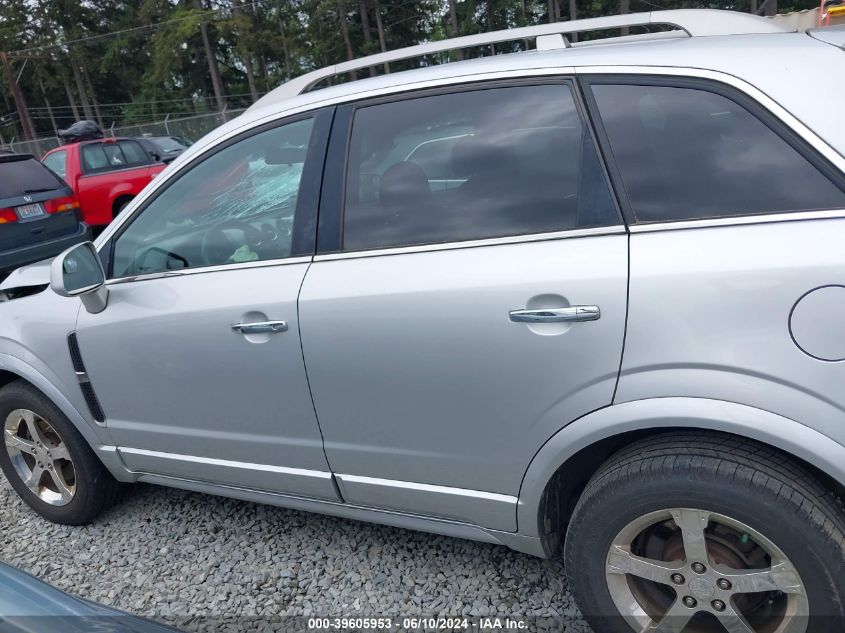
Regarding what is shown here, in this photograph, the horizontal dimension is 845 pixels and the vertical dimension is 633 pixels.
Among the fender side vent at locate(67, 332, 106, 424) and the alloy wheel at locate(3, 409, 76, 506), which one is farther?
the alloy wheel at locate(3, 409, 76, 506)

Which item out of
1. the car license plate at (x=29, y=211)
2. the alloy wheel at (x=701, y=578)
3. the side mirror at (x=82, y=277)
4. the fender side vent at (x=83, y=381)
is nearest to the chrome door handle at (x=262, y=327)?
the side mirror at (x=82, y=277)

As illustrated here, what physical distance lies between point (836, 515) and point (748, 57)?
1204 mm

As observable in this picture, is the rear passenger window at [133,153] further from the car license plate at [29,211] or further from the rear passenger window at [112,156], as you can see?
the car license plate at [29,211]

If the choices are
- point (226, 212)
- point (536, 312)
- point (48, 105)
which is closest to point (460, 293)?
point (536, 312)

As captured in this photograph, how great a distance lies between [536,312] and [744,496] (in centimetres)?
70

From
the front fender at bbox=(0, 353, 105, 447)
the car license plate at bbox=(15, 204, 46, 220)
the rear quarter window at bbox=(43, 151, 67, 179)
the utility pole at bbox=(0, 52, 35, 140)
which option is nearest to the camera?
the front fender at bbox=(0, 353, 105, 447)

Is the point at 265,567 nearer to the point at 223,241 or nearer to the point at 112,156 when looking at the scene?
the point at 223,241

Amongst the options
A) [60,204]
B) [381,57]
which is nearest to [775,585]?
[381,57]

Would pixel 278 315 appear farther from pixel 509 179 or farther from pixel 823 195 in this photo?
pixel 823 195

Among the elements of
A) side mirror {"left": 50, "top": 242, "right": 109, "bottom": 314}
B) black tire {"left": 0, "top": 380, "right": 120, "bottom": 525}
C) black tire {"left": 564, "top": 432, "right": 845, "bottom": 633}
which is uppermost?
side mirror {"left": 50, "top": 242, "right": 109, "bottom": 314}

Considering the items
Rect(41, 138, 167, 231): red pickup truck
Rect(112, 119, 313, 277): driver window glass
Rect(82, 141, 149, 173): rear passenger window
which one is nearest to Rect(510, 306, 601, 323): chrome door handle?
Rect(112, 119, 313, 277): driver window glass

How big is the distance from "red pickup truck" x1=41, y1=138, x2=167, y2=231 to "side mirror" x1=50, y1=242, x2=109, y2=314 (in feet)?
24.5

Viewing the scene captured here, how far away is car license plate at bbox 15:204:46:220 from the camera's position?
22.1 feet

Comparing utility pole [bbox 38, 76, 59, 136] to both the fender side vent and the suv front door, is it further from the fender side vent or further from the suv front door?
the suv front door
